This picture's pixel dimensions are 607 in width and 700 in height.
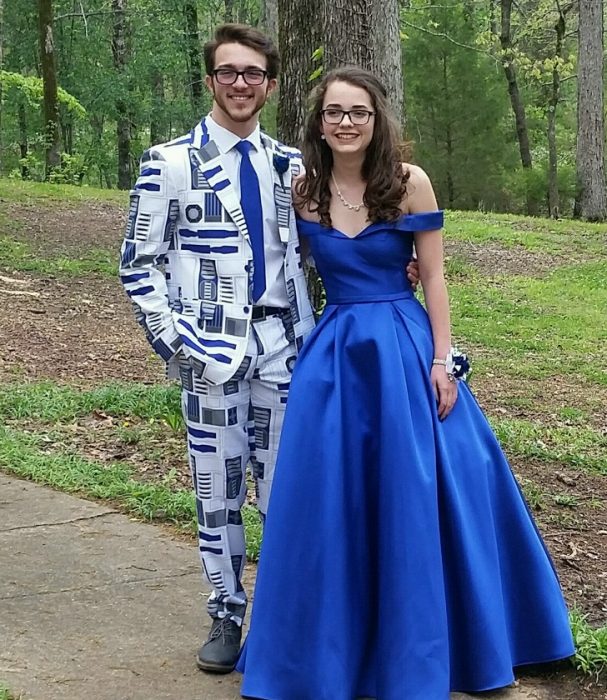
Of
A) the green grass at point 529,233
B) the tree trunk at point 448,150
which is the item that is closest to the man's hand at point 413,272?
the green grass at point 529,233

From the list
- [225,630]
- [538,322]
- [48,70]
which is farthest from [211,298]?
[48,70]

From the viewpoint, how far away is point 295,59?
5191 millimetres

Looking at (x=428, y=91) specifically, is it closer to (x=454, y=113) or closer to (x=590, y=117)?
(x=454, y=113)

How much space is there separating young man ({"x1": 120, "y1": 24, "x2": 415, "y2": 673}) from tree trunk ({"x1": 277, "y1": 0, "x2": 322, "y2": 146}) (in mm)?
2158

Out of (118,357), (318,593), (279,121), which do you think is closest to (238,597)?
(318,593)

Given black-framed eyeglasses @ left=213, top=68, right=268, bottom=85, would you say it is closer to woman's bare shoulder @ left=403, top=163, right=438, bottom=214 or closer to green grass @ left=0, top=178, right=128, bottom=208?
A: woman's bare shoulder @ left=403, top=163, right=438, bottom=214

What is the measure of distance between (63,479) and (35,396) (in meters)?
1.52

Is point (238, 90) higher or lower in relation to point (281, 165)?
higher

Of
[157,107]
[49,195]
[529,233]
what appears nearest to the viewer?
[49,195]

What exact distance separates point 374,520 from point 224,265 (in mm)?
855

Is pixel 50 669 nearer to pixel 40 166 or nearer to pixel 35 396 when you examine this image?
pixel 35 396

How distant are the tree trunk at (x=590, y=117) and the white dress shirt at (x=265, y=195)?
1668cm

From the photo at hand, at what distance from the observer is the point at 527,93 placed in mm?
28078

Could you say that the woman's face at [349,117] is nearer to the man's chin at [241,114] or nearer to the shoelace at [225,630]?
the man's chin at [241,114]
